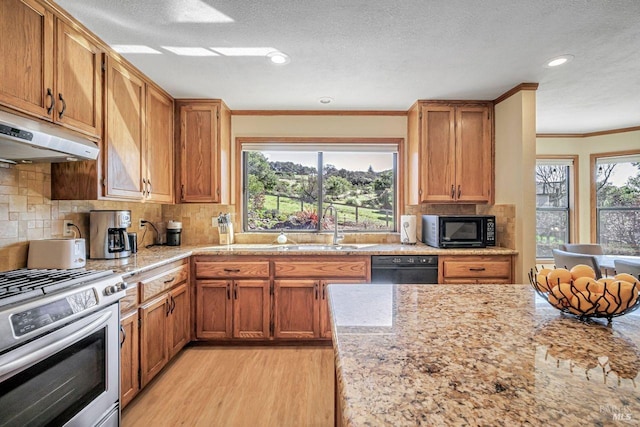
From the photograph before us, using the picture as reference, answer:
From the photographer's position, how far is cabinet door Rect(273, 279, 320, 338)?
2.83 m

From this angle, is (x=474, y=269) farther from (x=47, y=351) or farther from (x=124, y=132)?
(x=124, y=132)

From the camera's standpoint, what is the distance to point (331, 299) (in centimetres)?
127

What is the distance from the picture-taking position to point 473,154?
3197mm

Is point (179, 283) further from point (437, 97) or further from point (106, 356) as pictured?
point (437, 97)

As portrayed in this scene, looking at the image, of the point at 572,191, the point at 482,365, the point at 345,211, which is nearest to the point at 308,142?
the point at 345,211

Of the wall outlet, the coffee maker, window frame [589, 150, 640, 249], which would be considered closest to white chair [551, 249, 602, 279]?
window frame [589, 150, 640, 249]

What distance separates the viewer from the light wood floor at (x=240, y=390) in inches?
75.4

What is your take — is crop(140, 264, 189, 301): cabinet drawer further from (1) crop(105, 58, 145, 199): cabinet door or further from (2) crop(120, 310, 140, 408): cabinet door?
(1) crop(105, 58, 145, 199): cabinet door

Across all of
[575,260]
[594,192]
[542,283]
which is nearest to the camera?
[542,283]

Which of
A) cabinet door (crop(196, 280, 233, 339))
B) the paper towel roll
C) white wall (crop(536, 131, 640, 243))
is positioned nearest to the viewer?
cabinet door (crop(196, 280, 233, 339))

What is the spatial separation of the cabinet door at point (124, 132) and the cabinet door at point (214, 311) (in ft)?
3.34

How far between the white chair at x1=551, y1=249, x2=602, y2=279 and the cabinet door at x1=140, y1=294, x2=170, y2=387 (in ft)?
11.2

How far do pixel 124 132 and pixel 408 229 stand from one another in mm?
2694

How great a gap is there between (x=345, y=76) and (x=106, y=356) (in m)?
2.48
